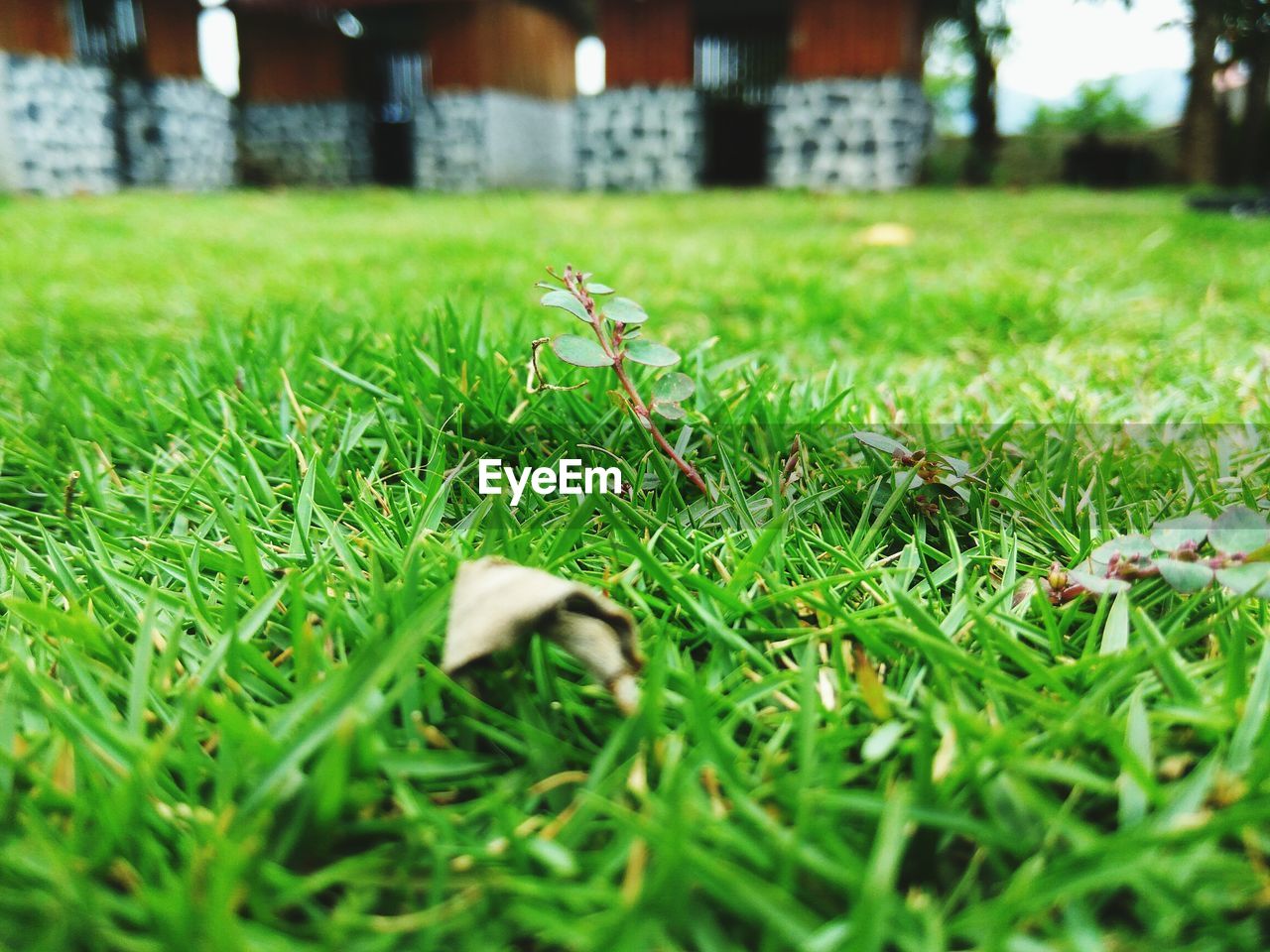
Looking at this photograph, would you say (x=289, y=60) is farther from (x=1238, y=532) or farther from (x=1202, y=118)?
(x=1238, y=532)

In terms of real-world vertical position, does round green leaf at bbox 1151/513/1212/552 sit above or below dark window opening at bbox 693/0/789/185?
below

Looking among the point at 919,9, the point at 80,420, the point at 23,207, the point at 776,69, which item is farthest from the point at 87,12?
the point at 80,420

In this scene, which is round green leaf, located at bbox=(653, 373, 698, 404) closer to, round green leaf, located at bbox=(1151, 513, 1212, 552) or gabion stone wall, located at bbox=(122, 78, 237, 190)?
round green leaf, located at bbox=(1151, 513, 1212, 552)

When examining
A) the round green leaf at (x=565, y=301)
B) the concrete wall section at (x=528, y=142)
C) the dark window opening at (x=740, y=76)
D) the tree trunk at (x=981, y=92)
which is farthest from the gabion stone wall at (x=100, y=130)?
the round green leaf at (x=565, y=301)

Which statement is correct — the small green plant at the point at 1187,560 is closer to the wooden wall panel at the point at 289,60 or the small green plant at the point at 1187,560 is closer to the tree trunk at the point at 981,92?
the wooden wall panel at the point at 289,60

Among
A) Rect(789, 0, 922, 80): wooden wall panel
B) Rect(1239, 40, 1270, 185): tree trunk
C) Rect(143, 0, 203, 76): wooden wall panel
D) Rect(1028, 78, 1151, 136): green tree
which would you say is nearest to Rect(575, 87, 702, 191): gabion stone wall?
Rect(789, 0, 922, 80): wooden wall panel

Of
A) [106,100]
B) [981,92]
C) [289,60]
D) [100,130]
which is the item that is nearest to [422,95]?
[289,60]
